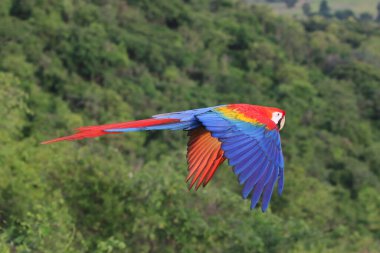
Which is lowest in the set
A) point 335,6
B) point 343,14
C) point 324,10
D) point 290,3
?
point 335,6

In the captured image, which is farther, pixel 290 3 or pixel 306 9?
pixel 290 3

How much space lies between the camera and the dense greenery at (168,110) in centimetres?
1105

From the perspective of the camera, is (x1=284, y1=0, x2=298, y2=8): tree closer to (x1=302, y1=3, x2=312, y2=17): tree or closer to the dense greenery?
(x1=302, y1=3, x2=312, y2=17): tree

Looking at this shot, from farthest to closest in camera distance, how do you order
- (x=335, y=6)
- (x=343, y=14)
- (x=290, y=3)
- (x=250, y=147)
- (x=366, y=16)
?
(x=335, y=6) < (x=290, y=3) < (x=366, y=16) < (x=343, y=14) < (x=250, y=147)

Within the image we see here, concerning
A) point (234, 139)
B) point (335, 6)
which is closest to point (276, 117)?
point (234, 139)

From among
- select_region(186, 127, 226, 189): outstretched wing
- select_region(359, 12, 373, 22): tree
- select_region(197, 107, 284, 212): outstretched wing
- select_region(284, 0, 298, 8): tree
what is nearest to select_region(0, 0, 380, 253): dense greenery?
select_region(186, 127, 226, 189): outstretched wing

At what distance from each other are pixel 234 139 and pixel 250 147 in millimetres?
104

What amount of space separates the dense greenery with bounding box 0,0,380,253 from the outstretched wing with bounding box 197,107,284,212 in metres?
2.35

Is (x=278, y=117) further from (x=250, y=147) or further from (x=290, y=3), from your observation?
(x=290, y=3)

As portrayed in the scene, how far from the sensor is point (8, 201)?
9625 millimetres

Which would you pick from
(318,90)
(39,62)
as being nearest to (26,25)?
(39,62)

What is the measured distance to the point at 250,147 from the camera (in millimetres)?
4035

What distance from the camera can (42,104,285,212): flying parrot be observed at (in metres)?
3.82

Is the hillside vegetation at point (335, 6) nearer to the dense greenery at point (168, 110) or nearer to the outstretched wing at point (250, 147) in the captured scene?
the dense greenery at point (168, 110)
